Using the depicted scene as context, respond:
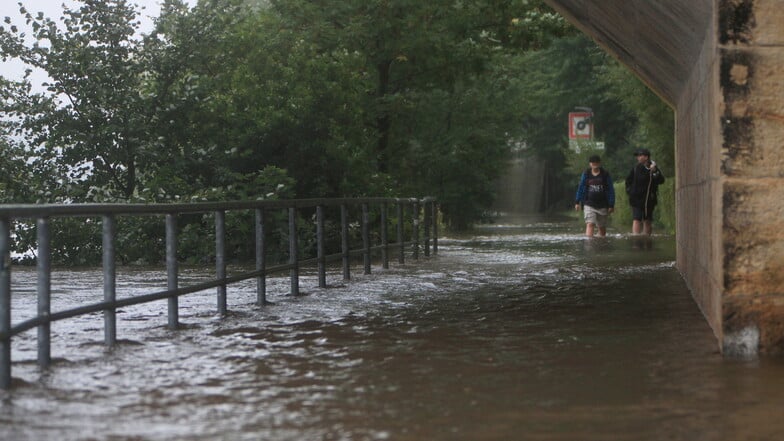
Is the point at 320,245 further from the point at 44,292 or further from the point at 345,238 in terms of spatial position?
the point at 44,292

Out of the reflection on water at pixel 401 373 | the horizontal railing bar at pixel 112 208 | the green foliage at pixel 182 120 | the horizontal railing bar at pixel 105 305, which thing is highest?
the green foliage at pixel 182 120

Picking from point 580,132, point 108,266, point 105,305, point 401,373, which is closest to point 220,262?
point 108,266

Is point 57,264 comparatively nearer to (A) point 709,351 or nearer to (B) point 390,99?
(B) point 390,99

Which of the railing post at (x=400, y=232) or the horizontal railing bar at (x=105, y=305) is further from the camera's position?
the railing post at (x=400, y=232)

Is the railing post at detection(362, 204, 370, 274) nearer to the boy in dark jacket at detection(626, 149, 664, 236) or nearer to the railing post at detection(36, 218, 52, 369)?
the railing post at detection(36, 218, 52, 369)

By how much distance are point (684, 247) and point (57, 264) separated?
9643 mm

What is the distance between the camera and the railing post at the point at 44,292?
7.23 meters

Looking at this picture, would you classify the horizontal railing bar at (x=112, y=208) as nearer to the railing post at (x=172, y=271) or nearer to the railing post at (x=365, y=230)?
the railing post at (x=172, y=271)

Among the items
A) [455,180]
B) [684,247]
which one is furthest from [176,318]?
[455,180]

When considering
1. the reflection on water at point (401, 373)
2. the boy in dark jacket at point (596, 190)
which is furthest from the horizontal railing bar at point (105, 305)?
the boy in dark jacket at point (596, 190)

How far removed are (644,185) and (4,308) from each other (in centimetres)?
1785

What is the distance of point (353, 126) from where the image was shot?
69.9 feet

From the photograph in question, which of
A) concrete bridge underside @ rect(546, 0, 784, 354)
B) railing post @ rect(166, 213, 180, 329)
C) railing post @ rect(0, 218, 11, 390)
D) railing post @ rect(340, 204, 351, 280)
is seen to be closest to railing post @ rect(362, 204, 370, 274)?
railing post @ rect(340, 204, 351, 280)

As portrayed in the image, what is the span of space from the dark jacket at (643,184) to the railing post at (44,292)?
1710 centimetres
